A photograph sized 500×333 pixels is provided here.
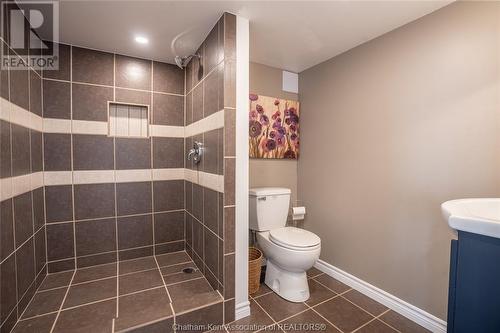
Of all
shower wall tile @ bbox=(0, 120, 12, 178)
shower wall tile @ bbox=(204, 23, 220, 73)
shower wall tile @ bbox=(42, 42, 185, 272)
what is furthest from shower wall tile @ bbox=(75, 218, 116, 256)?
shower wall tile @ bbox=(204, 23, 220, 73)

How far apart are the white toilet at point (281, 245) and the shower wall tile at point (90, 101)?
156cm

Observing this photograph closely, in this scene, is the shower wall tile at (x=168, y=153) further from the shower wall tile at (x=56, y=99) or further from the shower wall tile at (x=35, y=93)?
the shower wall tile at (x=35, y=93)

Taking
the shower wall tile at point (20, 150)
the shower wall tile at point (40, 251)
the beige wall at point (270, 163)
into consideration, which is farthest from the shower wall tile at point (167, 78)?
the shower wall tile at point (40, 251)

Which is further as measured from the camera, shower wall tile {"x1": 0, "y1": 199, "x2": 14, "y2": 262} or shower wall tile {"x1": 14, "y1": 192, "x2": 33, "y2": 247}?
shower wall tile {"x1": 14, "y1": 192, "x2": 33, "y2": 247}

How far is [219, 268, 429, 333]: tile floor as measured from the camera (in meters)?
1.52

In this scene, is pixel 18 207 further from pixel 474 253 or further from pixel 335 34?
pixel 335 34

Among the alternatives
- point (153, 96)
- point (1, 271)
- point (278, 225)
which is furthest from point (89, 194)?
point (278, 225)

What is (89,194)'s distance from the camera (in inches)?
80.0

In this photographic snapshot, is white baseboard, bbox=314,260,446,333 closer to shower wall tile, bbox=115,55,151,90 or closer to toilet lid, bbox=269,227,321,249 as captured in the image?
toilet lid, bbox=269,227,321,249

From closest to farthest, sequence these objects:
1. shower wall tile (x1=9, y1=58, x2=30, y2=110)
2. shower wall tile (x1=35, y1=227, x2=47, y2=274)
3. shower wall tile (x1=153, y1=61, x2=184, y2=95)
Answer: shower wall tile (x1=9, y1=58, x2=30, y2=110) < shower wall tile (x1=35, y1=227, x2=47, y2=274) < shower wall tile (x1=153, y1=61, x2=184, y2=95)

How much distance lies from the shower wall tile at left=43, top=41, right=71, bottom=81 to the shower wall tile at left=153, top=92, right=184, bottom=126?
698 millimetres

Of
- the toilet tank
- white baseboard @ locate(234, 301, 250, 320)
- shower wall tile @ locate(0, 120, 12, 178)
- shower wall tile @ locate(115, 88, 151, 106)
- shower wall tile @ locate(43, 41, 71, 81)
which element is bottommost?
white baseboard @ locate(234, 301, 250, 320)

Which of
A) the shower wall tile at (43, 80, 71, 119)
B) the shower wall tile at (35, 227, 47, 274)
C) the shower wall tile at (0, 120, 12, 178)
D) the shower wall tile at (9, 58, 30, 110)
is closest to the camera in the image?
the shower wall tile at (0, 120, 12, 178)

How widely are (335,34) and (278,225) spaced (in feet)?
5.51
